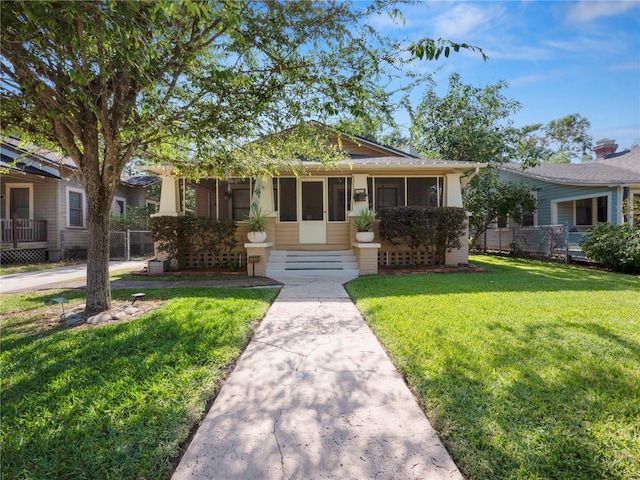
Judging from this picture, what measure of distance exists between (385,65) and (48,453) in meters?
5.32

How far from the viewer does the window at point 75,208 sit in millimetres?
13812

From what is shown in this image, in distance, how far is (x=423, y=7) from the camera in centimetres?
471

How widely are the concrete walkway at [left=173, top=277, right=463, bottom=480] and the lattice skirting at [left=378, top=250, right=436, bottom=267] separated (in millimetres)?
6688

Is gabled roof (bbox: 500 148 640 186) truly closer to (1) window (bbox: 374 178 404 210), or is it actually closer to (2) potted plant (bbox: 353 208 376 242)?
(1) window (bbox: 374 178 404 210)

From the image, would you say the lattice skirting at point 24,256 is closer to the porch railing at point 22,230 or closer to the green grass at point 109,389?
the porch railing at point 22,230

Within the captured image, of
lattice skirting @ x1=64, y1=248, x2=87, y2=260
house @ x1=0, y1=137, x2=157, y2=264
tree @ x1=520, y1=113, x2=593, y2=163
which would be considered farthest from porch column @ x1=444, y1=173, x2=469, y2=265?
tree @ x1=520, y1=113, x2=593, y2=163

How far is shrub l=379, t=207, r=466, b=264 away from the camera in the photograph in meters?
9.13

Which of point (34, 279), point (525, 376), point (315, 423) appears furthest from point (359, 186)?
point (34, 279)

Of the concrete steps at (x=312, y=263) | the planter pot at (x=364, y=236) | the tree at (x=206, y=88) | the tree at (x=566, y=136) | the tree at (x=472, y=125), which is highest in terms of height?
the tree at (x=566, y=136)

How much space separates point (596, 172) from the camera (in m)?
14.1

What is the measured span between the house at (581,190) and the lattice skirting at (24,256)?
66.1 feet

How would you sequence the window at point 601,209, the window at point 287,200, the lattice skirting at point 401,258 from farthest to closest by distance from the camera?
the window at point 601,209 < the window at point 287,200 < the lattice skirting at point 401,258

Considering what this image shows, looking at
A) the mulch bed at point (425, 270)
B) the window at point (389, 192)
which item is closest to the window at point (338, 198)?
the window at point (389, 192)

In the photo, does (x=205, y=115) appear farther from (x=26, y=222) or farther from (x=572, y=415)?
(x=26, y=222)
